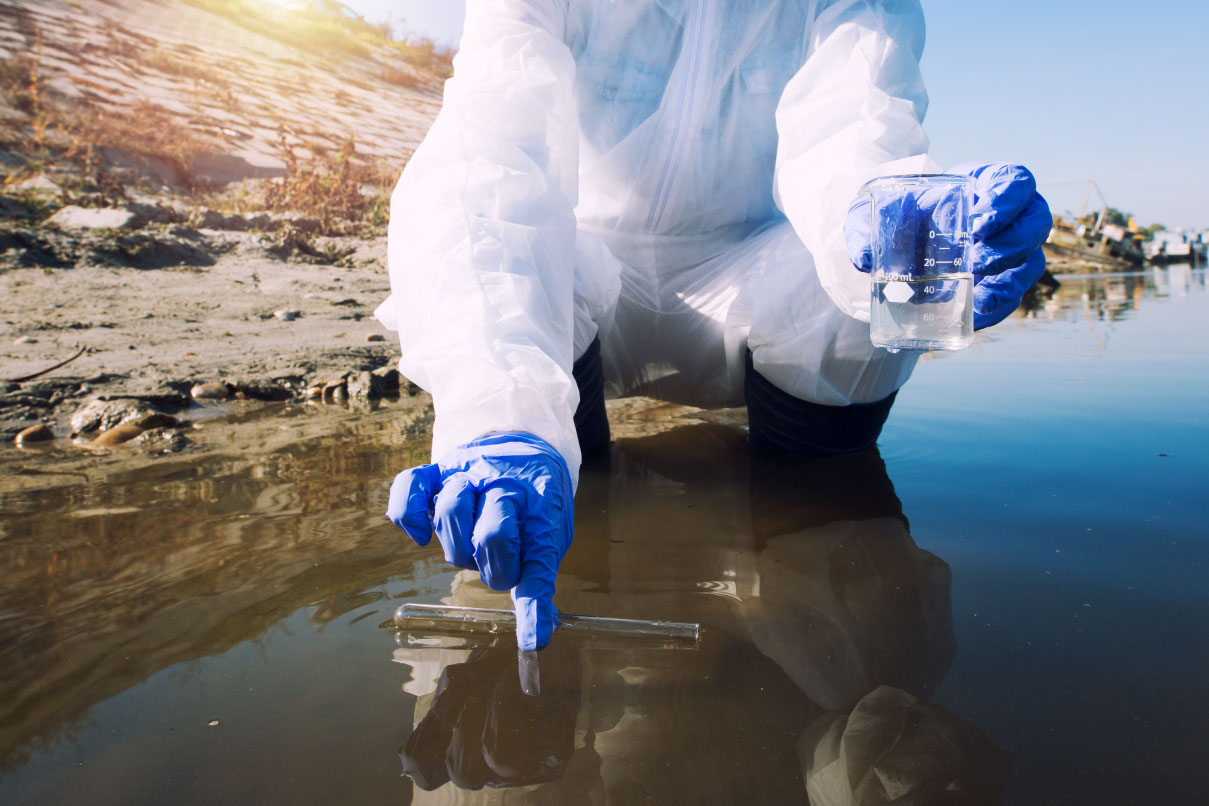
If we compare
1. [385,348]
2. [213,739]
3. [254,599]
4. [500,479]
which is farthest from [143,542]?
[385,348]

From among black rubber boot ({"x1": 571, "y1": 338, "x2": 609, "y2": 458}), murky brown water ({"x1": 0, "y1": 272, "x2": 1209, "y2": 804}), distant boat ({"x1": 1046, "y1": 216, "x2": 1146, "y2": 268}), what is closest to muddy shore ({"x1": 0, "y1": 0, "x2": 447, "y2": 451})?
murky brown water ({"x1": 0, "y1": 272, "x2": 1209, "y2": 804})

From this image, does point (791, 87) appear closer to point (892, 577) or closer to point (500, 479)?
point (892, 577)

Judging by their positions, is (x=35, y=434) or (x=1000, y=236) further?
(x=35, y=434)

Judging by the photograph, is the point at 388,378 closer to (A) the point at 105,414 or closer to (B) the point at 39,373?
(A) the point at 105,414

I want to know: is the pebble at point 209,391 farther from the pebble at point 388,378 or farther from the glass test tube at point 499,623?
the glass test tube at point 499,623

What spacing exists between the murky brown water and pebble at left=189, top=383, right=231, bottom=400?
32.4 inches

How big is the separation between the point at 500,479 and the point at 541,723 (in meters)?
0.25

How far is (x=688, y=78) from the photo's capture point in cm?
165

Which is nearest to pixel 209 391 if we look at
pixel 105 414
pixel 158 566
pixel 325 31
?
pixel 105 414

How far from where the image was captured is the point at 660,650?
0.90 metres

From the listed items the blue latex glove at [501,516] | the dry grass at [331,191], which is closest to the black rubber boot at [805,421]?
the blue latex glove at [501,516]

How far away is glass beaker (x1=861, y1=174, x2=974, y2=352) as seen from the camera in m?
1.00

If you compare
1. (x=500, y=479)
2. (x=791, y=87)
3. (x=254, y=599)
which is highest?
(x=791, y=87)

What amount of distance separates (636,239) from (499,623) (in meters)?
1.08
